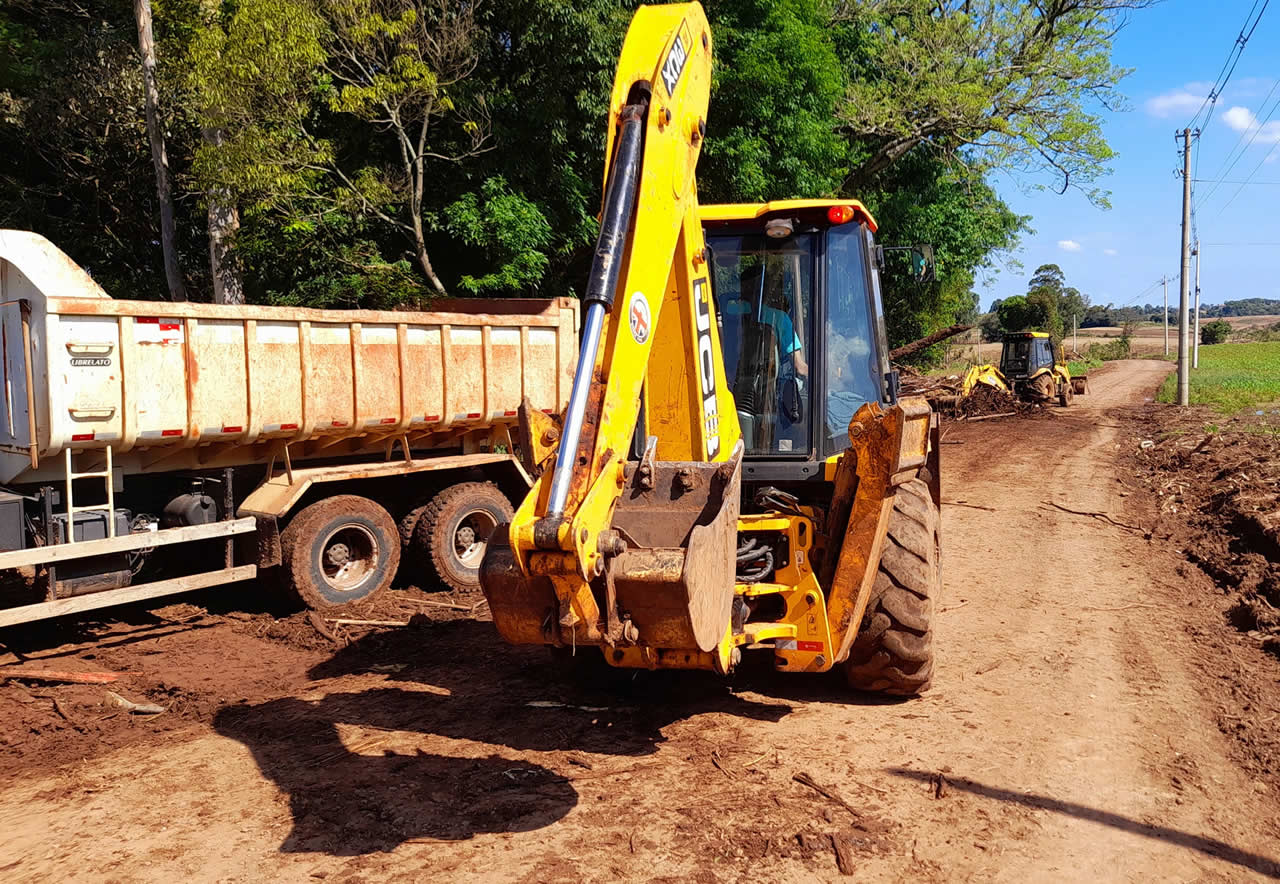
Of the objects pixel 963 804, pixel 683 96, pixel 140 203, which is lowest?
pixel 963 804

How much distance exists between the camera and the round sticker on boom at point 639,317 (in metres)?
3.86

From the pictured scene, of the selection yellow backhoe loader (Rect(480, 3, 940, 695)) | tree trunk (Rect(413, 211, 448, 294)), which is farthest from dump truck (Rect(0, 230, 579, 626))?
tree trunk (Rect(413, 211, 448, 294))

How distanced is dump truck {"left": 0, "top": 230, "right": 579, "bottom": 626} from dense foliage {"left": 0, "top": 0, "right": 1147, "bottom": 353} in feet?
18.7

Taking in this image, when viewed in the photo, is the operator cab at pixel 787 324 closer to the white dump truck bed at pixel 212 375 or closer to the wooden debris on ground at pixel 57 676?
the white dump truck bed at pixel 212 375

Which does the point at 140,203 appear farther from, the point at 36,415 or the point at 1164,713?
the point at 1164,713

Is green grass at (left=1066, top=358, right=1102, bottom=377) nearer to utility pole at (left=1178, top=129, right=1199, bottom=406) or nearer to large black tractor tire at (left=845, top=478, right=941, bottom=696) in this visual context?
utility pole at (left=1178, top=129, right=1199, bottom=406)

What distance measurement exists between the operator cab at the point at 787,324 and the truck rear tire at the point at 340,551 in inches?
146

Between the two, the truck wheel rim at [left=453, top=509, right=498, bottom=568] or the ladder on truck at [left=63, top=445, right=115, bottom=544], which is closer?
the ladder on truck at [left=63, top=445, right=115, bottom=544]

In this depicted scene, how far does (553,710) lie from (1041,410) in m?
24.0

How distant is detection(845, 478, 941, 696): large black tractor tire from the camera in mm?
5195

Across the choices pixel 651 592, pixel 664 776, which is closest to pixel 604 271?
pixel 651 592

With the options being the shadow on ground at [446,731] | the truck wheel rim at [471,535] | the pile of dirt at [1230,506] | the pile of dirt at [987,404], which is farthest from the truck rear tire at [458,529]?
the pile of dirt at [987,404]

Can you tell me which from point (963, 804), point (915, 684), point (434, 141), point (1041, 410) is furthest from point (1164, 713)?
point (1041, 410)

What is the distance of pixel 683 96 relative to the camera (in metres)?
4.32
